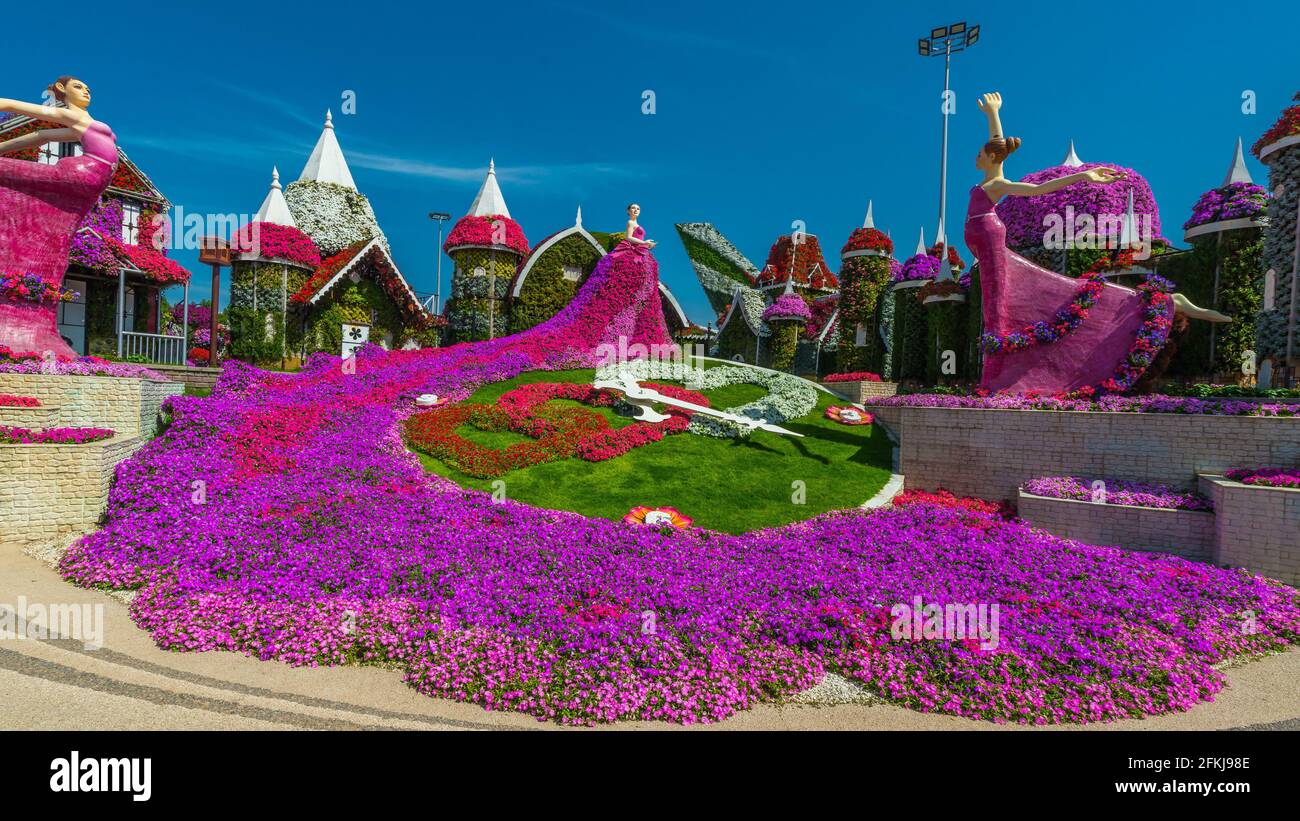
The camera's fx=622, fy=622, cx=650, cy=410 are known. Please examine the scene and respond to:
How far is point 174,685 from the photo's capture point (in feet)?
21.2

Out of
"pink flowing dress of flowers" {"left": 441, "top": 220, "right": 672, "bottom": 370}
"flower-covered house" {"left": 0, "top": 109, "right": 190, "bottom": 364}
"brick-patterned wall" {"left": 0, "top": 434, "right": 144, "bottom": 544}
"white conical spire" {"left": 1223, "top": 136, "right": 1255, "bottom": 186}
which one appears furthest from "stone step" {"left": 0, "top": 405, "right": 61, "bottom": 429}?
"white conical spire" {"left": 1223, "top": 136, "right": 1255, "bottom": 186}

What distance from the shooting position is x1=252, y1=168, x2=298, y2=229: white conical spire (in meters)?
29.7

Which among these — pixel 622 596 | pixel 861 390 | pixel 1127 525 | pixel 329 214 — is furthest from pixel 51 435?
pixel 329 214

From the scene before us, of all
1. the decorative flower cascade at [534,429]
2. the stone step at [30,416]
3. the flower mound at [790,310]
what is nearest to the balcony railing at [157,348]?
the stone step at [30,416]

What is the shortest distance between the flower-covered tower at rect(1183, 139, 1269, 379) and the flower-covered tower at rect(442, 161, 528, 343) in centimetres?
2828

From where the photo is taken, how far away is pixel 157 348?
2370cm

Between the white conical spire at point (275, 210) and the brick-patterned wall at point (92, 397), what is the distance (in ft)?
57.7

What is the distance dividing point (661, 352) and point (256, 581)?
17.6 meters

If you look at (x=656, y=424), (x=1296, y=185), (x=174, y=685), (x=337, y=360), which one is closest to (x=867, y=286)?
(x=1296, y=185)

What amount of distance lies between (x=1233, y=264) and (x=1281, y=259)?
1.02 m

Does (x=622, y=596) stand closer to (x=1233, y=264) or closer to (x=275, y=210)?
(x=1233, y=264)

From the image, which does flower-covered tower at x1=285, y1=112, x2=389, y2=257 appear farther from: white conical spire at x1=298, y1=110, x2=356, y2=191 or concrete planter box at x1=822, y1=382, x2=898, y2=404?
concrete planter box at x1=822, y1=382, x2=898, y2=404

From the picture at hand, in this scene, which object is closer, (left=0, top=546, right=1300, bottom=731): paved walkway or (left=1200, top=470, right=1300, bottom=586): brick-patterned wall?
(left=0, top=546, right=1300, bottom=731): paved walkway

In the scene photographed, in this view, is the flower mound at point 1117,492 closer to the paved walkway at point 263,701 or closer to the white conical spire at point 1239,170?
the paved walkway at point 263,701
